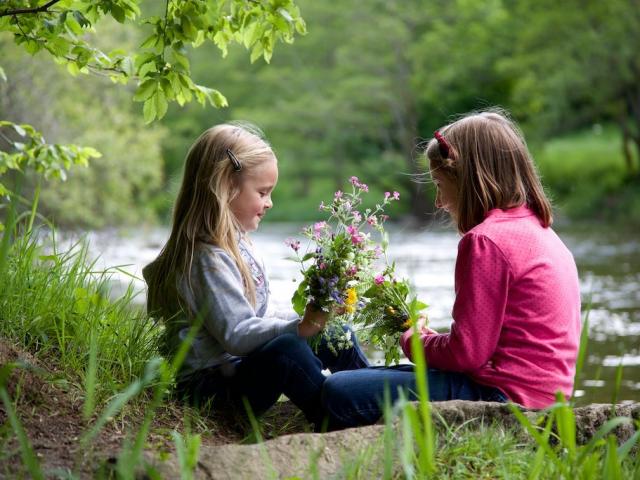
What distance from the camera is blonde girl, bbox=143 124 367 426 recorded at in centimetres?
343

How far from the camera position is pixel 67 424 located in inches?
116

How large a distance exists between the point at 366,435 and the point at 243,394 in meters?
0.87

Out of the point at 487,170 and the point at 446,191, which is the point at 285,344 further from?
the point at 487,170

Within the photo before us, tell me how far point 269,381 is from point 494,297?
0.91 m

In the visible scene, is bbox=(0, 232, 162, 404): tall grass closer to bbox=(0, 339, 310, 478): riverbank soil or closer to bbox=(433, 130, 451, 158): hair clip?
bbox=(0, 339, 310, 478): riverbank soil

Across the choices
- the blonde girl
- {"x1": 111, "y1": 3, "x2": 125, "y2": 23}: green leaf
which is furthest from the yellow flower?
{"x1": 111, "y1": 3, "x2": 125, "y2": 23}: green leaf

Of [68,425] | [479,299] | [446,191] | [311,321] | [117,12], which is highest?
[117,12]

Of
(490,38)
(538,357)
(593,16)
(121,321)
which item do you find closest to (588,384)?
(538,357)

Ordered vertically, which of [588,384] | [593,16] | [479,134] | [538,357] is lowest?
[588,384]

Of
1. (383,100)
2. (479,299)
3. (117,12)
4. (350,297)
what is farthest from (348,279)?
(383,100)

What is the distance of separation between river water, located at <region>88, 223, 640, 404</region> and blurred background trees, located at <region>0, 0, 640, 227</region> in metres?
1.26

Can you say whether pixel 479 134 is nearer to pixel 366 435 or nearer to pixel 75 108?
pixel 366 435

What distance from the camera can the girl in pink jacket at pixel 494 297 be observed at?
3.16 m

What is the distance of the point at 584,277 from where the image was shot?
11.8 m
